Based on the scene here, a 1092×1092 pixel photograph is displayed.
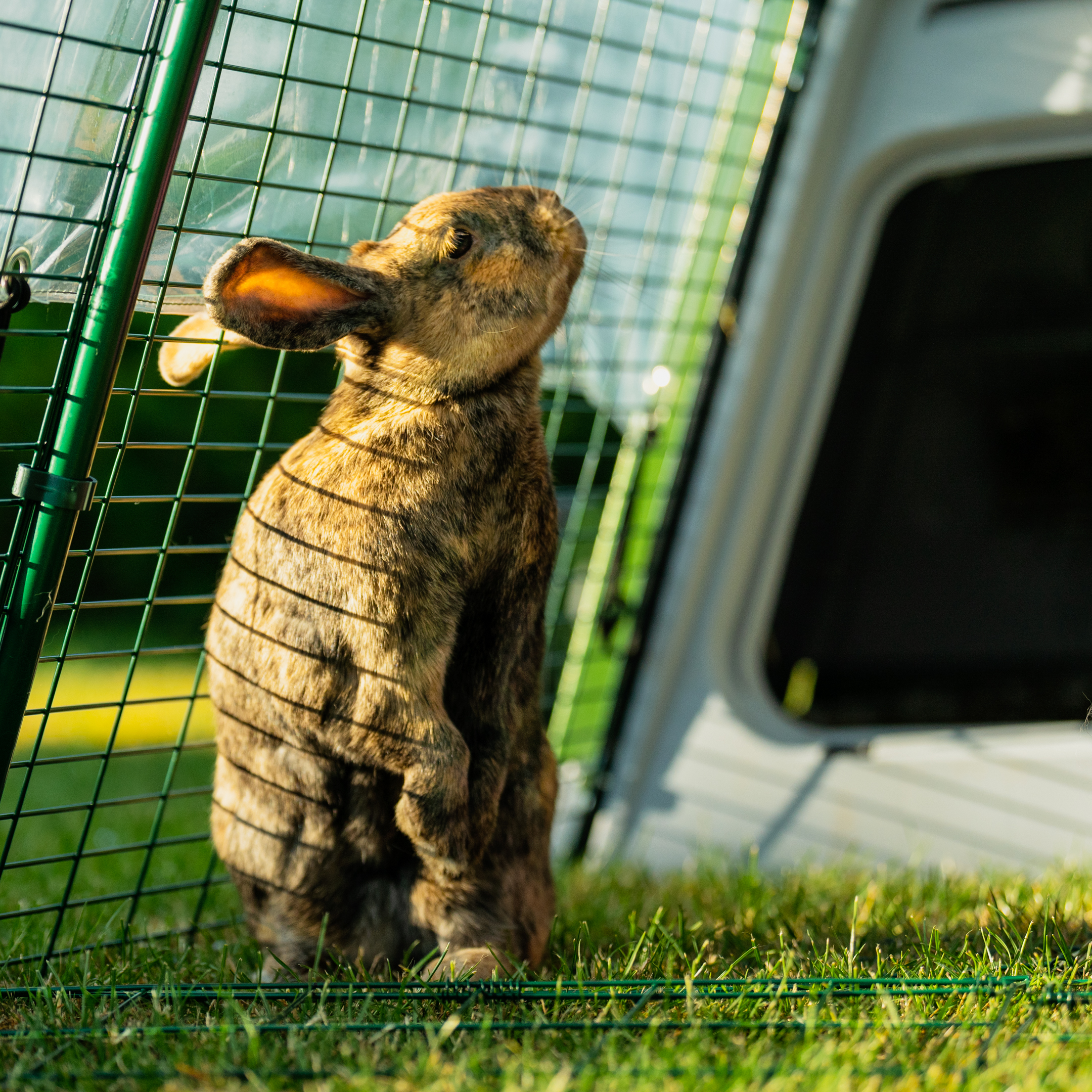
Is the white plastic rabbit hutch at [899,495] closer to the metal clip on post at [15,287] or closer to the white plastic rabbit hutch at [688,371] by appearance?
the white plastic rabbit hutch at [688,371]

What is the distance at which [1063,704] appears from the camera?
12.4ft

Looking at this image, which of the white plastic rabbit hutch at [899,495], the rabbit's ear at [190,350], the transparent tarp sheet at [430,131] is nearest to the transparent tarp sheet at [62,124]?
the transparent tarp sheet at [430,131]

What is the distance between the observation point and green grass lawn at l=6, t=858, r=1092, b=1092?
1.57 m

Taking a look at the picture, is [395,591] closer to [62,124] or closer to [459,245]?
[459,245]

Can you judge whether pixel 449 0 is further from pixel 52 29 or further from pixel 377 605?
pixel 377 605

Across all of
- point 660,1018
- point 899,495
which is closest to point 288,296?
point 660,1018

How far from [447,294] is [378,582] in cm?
52

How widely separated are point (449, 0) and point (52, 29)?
0.85m

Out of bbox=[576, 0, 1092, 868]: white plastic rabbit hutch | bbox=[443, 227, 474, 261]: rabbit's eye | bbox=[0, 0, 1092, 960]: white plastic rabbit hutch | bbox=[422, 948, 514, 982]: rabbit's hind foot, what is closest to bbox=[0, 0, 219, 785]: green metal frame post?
bbox=[0, 0, 1092, 960]: white plastic rabbit hutch

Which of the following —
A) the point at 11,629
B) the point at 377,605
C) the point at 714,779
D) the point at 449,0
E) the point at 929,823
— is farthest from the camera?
the point at 714,779

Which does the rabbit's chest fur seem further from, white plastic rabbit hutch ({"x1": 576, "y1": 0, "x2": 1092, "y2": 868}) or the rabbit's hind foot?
white plastic rabbit hutch ({"x1": 576, "y1": 0, "x2": 1092, "y2": 868})

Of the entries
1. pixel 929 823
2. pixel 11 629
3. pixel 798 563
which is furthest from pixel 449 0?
pixel 929 823

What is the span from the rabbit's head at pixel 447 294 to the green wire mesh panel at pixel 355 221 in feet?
1.18

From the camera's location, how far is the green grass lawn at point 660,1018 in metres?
1.57
